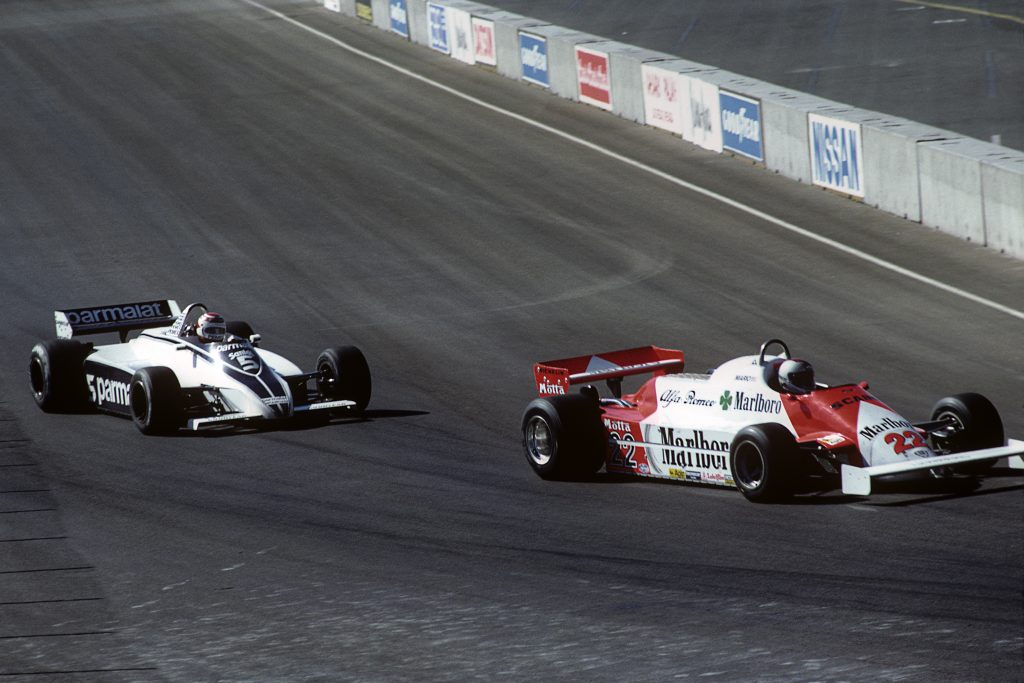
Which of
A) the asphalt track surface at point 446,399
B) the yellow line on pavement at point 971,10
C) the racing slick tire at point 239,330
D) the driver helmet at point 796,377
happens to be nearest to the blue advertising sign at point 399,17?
the asphalt track surface at point 446,399

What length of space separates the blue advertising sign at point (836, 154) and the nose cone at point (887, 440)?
16.4 m

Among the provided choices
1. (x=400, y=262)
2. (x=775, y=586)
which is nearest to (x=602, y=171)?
(x=400, y=262)

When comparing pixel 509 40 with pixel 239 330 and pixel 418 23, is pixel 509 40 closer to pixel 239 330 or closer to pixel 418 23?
pixel 418 23

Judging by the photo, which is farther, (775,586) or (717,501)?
(717,501)

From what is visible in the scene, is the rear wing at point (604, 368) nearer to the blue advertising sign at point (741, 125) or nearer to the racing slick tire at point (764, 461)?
the racing slick tire at point (764, 461)

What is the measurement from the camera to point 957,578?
1170cm

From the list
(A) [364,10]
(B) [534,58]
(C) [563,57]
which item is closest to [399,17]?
(A) [364,10]

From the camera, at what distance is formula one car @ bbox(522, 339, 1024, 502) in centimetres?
1357

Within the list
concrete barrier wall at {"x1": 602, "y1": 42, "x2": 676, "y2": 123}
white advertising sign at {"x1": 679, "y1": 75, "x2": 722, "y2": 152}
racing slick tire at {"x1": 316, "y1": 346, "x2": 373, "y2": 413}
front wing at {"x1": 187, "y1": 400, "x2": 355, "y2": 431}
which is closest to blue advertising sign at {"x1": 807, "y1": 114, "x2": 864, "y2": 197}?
white advertising sign at {"x1": 679, "y1": 75, "x2": 722, "y2": 152}

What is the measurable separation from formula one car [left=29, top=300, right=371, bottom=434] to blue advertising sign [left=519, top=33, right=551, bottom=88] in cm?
2247

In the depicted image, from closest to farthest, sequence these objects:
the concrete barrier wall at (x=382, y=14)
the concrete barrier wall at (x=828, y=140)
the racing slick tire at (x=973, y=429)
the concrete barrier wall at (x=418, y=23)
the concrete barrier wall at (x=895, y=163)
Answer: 1. the racing slick tire at (x=973, y=429)
2. the concrete barrier wall at (x=828, y=140)
3. the concrete barrier wall at (x=895, y=163)
4. the concrete barrier wall at (x=418, y=23)
5. the concrete barrier wall at (x=382, y=14)

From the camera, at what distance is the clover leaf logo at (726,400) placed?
14586 millimetres

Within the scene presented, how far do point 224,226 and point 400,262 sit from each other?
15.7 ft

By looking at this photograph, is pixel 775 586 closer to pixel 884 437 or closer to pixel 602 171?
pixel 884 437
